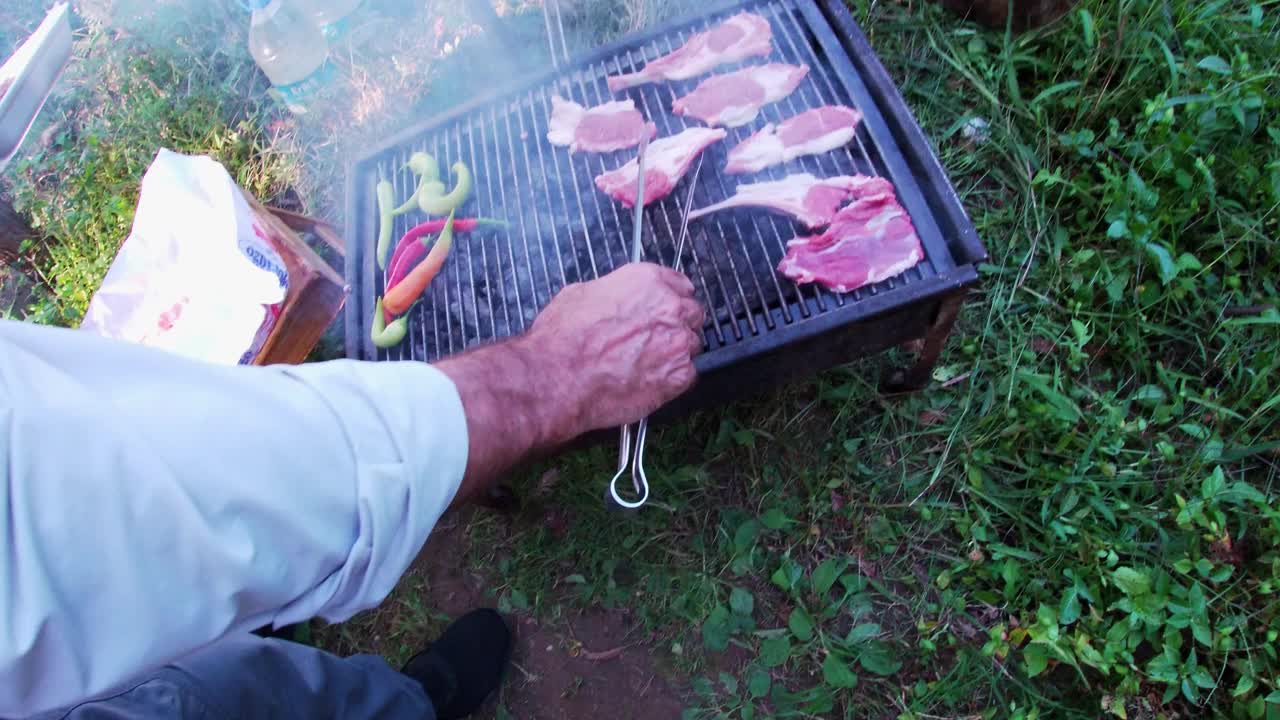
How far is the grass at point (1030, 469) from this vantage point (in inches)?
91.3

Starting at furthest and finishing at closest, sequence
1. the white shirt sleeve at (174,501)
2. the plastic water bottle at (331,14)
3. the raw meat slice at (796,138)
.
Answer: the plastic water bottle at (331,14) → the raw meat slice at (796,138) → the white shirt sleeve at (174,501)

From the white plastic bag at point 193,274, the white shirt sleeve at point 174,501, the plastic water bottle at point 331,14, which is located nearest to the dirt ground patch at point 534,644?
the white plastic bag at point 193,274

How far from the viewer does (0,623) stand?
3.51 ft

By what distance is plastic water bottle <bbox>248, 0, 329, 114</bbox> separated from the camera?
151 inches

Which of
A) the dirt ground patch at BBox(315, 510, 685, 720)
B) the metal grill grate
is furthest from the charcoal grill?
the dirt ground patch at BBox(315, 510, 685, 720)

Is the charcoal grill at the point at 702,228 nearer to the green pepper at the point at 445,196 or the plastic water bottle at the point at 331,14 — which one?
the green pepper at the point at 445,196

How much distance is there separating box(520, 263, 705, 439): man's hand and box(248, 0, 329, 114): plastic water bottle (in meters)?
2.66

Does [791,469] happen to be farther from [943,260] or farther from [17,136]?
[17,136]

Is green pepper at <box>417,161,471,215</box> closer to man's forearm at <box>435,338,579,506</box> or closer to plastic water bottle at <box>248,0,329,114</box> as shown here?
man's forearm at <box>435,338,579,506</box>

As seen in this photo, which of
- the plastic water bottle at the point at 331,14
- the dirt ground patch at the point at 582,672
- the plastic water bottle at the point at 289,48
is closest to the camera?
the dirt ground patch at the point at 582,672

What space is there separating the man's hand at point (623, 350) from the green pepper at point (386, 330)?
696mm

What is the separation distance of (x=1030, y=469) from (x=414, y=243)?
7.80 ft

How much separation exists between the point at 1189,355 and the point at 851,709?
182 centimetres

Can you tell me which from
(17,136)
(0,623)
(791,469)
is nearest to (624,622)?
(791,469)
